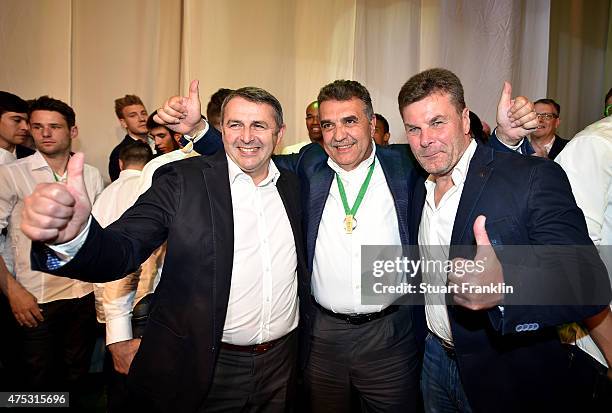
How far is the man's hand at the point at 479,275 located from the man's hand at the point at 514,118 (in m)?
0.90

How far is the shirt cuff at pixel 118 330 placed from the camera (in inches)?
88.4

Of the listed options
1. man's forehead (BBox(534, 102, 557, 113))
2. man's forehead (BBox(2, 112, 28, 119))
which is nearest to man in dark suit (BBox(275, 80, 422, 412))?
man's forehead (BBox(2, 112, 28, 119))

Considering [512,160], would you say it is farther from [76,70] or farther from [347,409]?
[76,70]

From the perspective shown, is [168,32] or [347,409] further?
[168,32]

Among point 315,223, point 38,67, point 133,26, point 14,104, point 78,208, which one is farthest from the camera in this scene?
point 133,26

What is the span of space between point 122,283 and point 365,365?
4.13 ft

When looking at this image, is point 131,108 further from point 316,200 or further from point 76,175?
point 76,175

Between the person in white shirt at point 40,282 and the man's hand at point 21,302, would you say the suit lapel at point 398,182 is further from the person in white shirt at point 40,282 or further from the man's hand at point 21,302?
the man's hand at point 21,302

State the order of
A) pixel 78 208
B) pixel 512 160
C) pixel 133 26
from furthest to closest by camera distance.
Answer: pixel 133 26 < pixel 512 160 < pixel 78 208

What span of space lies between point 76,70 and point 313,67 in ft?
9.03

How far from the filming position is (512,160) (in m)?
1.88

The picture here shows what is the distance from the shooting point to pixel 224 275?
195cm

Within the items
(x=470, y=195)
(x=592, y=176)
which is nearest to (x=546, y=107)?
(x=592, y=176)

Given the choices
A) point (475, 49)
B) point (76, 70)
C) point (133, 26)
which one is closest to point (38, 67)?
point (76, 70)
